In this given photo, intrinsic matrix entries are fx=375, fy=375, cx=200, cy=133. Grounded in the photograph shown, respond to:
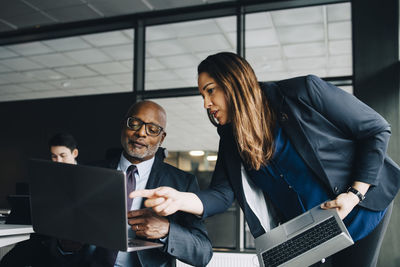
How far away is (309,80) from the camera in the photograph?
1.24m

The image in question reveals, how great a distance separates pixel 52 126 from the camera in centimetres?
466

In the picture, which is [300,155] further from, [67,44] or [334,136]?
[67,44]

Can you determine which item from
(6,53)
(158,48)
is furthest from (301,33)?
(6,53)

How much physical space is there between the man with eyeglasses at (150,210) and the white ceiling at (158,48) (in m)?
2.64

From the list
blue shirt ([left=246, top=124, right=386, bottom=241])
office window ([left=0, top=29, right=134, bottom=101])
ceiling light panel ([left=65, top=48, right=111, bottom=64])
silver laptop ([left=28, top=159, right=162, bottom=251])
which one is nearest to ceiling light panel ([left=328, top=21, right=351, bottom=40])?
office window ([left=0, top=29, right=134, bottom=101])

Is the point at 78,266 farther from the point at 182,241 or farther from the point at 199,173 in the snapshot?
the point at 199,173

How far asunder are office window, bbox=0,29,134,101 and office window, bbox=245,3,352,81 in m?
1.78

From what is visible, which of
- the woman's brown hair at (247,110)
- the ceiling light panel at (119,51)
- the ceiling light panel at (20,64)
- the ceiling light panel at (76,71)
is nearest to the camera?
the woman's brown hair at (247,110)

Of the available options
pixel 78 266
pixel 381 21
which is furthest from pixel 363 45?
pixel 78 266

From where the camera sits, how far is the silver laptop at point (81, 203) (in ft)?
3.29

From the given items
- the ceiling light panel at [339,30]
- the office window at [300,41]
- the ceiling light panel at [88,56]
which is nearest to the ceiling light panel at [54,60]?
the ceiling light panel at [88,56]

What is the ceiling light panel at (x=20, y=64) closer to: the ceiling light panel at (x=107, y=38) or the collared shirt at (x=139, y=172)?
the ceiling light panel at (x=107, y=38)

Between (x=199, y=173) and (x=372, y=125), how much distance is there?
5865 mm

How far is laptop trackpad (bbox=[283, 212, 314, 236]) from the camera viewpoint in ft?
3.61
